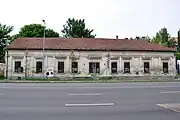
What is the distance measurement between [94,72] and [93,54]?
2859 millimetres

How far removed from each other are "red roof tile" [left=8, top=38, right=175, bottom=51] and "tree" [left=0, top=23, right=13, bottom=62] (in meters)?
8.30

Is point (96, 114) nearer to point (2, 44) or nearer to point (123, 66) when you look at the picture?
point (123, 66)

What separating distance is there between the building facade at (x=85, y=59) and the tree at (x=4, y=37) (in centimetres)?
902

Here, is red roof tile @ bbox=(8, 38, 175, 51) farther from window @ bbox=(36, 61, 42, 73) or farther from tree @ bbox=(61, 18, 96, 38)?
tree @ bbox=(61, 18, 96, 38)

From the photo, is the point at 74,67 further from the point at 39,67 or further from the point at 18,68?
the point at 18,68

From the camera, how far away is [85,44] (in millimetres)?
46188

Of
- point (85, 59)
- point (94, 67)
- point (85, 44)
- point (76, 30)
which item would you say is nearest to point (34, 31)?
point (76, 30)

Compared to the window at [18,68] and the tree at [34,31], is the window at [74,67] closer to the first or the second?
the window at [18,68]

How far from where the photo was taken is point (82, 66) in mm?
44688

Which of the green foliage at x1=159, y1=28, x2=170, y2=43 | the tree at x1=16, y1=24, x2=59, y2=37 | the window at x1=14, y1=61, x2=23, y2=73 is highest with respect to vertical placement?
the green foliage at x1=159, y1=28, x2=170, y2=43

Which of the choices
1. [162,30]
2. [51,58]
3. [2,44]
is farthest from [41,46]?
[162,30]

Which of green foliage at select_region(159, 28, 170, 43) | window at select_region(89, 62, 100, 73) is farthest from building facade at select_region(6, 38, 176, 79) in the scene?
green foliage at select_region(159, 28, 170, 43)

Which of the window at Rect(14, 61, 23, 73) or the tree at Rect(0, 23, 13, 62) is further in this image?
the tree at Rect(0, 23, 13, 62)

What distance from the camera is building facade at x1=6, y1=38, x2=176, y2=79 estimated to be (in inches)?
1721
